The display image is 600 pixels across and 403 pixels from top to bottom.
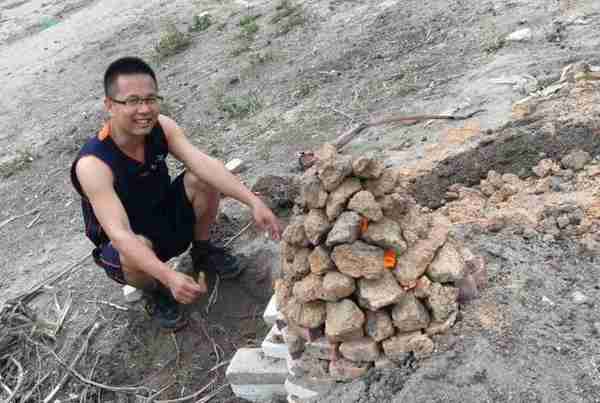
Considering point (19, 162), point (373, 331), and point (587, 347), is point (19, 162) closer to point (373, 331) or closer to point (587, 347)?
point (373, 331)

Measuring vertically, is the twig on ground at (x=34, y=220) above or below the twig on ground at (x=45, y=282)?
below

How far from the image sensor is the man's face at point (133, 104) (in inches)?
124

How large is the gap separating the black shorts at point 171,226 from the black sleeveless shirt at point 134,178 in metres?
0.04

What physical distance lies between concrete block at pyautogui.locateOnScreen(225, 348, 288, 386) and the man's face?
139 cm

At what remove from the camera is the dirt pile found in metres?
2.30

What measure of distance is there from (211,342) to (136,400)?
1.76 feet

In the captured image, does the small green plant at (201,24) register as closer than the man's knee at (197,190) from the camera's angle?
No

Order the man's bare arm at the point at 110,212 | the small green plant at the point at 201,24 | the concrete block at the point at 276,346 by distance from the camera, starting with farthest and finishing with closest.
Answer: the small green plant at the point at 201,24, the man's bare arm at the point at 110,212, the concrete block at the point at 276,346

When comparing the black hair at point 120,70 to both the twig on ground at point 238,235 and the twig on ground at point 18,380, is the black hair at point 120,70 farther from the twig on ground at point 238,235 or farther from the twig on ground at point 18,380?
the twig on ground at point 18,380

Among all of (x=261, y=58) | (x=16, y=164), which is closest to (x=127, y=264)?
(x=16, y=164)

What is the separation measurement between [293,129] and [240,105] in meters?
1.10

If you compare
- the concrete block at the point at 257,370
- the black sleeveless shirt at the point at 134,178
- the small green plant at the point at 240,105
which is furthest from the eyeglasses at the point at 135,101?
the small green plant at the point at 240,105

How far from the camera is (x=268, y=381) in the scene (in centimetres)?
290

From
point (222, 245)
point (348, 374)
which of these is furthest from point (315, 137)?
point (348, 374)
